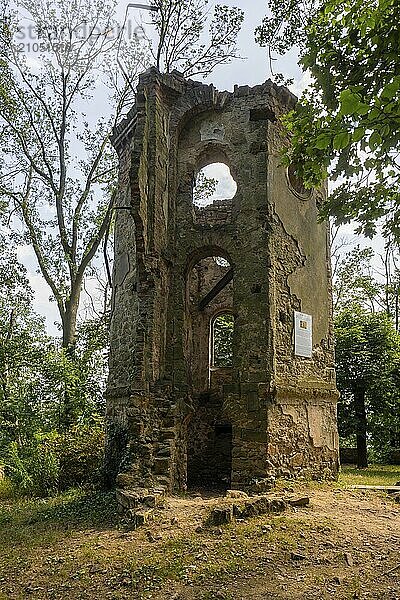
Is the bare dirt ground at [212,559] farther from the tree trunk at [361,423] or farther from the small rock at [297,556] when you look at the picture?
the tree trunk at [361,423]

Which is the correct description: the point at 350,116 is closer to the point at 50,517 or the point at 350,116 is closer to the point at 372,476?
the point at 50,517

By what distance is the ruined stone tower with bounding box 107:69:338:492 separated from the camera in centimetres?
1086

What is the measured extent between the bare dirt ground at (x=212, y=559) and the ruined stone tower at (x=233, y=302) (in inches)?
Result: 79.1

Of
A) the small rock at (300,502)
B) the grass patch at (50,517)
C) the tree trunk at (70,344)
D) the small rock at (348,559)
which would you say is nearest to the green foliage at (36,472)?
the grass patch at (50,517)

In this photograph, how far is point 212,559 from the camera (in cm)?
677

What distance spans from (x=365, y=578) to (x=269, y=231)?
23.6 ft

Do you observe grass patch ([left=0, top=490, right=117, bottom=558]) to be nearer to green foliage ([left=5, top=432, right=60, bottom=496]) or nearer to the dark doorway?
green foliage ([left=5, top=432, right=60, bottom=496])

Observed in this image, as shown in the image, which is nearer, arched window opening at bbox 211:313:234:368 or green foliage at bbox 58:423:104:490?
green foliage at bbox 58:423:104:490

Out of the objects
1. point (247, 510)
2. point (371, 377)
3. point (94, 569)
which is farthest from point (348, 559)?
point (371, 377)

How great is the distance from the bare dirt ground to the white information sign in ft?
12.2

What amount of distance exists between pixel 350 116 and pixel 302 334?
24.8 feet

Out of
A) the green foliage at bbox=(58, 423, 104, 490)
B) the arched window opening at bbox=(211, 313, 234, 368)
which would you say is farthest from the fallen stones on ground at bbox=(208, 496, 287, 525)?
the arched window opening at bbox=(211, 313, 234, 368)

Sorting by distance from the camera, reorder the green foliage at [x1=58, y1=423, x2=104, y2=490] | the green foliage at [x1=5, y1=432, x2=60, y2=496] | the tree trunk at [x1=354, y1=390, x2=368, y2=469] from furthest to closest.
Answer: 1. the tree trunk at [x1=354, y1=390, x2=368, y2=469]
2. the green foliage at [x1=58, y1=423, x2=104, y2=490]
3. the green foliage at [x1=5, y1=432, x2=60, y2=496]

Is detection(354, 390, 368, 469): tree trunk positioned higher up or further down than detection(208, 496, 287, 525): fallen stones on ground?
higher up
